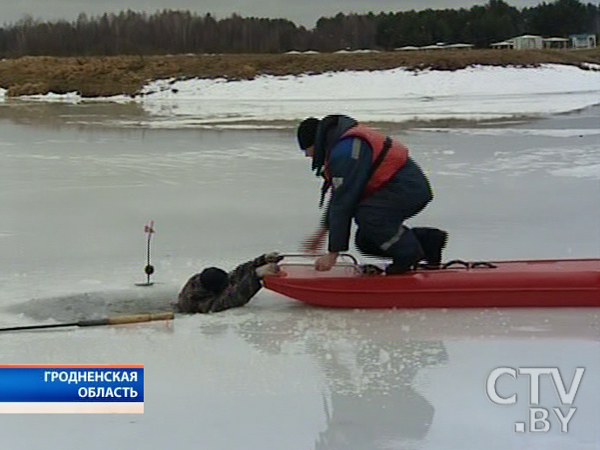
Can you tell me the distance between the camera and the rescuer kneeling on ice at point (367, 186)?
3529 mm

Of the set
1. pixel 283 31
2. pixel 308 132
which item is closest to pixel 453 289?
pixel 308 132

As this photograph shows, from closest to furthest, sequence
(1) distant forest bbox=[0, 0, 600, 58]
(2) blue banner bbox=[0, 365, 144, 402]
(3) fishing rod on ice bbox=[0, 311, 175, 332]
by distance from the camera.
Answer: (2) blue banner bbox=[0, 365, 144, 402], (3) fishing rod on ice bbox=[0, 311, 175, 332], (1) distant forest bbox=[0, 0, 600, 58]

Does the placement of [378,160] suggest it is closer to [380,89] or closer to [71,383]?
[71,383]

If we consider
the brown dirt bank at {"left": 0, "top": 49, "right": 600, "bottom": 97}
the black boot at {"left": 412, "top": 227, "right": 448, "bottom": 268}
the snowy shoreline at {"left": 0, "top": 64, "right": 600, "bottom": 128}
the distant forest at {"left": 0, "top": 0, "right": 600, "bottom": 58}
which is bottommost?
the black boot at {"left": 412, "top": 227, "right": 448, "bottom": 268}

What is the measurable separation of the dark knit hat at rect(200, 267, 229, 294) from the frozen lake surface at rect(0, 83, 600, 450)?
169 millimetres

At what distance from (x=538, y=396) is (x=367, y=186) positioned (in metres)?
1.33

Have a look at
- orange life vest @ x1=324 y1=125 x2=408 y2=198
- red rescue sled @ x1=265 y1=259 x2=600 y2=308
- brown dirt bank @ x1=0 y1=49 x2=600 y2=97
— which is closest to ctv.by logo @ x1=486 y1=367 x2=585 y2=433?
red rescue sled @ x1=265 y1=259 x2=600 y2=308

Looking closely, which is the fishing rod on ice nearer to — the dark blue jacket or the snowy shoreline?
the dark blue jacket

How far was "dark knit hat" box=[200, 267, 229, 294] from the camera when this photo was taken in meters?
3.82

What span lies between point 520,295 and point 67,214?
367 centimetres

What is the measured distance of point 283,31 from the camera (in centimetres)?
5928

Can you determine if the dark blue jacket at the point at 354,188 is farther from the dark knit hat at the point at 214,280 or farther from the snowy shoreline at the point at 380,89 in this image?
the snowy shoreline at the point at 380,89

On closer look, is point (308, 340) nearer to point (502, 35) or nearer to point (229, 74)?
point (229, 74)

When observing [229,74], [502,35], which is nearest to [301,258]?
[229,74]
